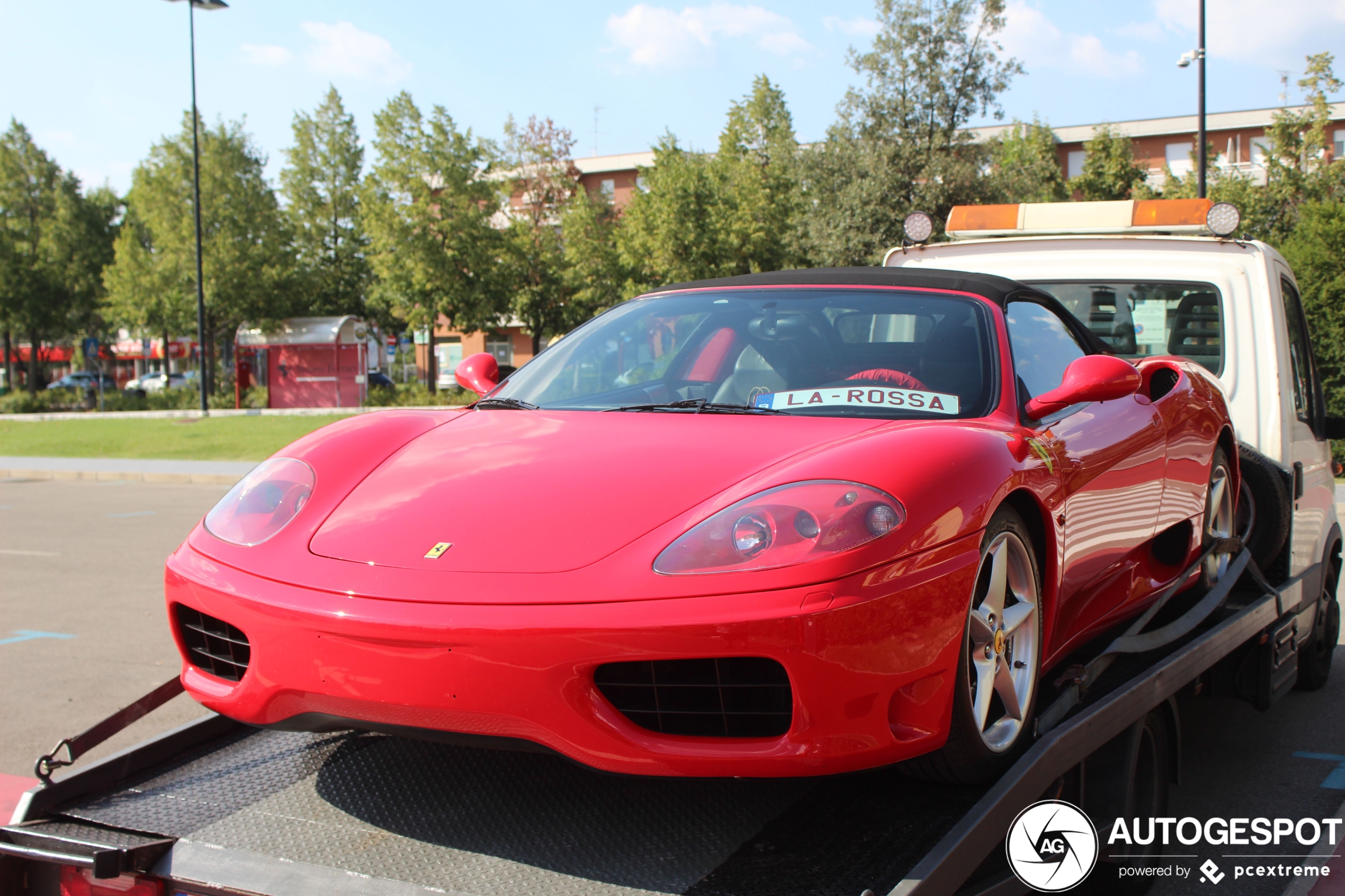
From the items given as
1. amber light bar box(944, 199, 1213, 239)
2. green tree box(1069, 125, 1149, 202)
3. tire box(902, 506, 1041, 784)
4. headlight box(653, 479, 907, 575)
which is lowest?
tire box(902, 506, 1041, 784)

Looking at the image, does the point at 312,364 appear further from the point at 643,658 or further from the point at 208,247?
the point at 643,658

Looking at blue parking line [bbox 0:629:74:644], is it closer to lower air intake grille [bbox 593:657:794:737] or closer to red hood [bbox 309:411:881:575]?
red hood [bbox 309:411:881:575]

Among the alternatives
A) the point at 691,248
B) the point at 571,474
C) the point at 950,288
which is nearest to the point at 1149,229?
the point at 950,288

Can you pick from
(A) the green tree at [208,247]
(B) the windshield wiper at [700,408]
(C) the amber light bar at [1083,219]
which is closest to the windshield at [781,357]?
(B) the windshield wiper at [700,408]

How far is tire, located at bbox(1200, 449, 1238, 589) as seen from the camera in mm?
4176

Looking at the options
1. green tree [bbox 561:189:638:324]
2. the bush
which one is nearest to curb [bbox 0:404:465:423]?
the bush

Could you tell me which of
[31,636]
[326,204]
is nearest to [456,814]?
[31,636]

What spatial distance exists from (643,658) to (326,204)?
4545 cm

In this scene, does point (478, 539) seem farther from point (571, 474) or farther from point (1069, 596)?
point (1069, 596)

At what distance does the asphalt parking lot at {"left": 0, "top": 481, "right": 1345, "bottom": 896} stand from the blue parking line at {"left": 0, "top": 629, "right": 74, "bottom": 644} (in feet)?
0.04

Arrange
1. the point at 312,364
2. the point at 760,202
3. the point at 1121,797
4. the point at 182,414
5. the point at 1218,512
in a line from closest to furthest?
1. the point at 1121,797
2. the point at 1218,512
3. the point at 182,414
4. the point at 760,202
5. the point at 312,364

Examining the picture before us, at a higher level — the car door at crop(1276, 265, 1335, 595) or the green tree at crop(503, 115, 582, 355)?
the green tree at crop(503, 115, 582, 355)

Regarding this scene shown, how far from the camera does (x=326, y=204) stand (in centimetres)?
4428

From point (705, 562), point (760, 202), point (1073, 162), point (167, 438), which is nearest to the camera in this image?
point (705, 562)
